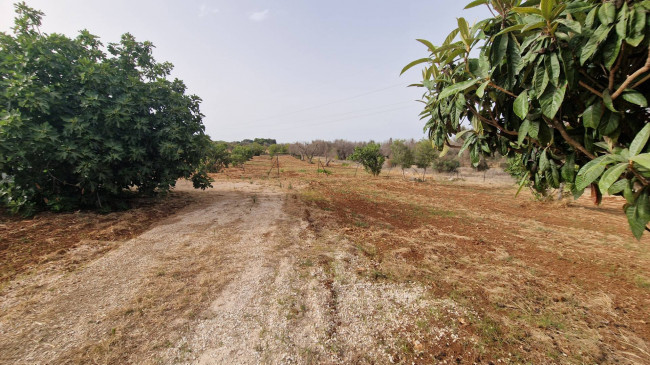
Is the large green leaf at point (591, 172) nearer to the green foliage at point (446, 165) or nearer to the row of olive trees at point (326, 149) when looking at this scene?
the green foliage at point (446, 165)

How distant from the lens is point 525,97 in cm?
139

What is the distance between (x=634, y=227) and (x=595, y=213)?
1106 cm

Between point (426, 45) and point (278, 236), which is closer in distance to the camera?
point (426, 45)

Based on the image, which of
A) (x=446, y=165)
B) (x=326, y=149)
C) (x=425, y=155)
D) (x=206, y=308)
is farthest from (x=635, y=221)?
(x=326, y=149)

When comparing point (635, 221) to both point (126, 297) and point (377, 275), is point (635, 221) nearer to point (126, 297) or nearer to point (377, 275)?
point (377, 275)

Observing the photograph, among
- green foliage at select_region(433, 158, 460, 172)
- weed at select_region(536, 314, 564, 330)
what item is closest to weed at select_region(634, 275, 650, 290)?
weed at select_region(536, 314, 564, 330)

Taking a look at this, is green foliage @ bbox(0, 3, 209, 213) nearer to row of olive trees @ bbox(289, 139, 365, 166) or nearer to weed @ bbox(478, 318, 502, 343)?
weed @ bbox(478, 318, 502, 343)

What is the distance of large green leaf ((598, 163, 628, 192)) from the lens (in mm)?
1072

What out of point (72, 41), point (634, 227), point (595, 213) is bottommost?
point (595, 213)

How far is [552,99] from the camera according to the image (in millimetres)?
1280

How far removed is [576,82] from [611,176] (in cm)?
60

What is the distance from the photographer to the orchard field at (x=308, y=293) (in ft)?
6.82

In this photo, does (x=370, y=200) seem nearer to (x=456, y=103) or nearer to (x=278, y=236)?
(x=278, y=236)

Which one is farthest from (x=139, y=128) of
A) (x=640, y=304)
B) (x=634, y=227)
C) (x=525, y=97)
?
(x=640, y=304)
